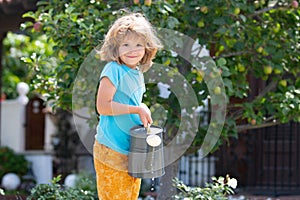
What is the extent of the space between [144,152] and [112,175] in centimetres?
24

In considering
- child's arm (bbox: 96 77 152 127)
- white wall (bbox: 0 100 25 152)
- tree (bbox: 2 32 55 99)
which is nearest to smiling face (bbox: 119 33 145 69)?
child's arm (bbox: 96 77 152 127)

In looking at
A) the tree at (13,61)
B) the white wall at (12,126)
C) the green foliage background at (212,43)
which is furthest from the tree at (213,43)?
the tree at (13,61)

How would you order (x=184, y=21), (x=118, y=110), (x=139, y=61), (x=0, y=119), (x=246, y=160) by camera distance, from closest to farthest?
1. (x=118, y=110)
2. (x=139, y=61)
3. (x=184, y=21)
4. (x=246, y=160)
5. (x=0, y=119)

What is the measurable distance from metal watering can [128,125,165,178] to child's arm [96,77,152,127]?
0.08 meters

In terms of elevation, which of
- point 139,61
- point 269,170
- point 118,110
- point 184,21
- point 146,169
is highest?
point 184,21

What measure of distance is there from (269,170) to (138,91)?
4.52m

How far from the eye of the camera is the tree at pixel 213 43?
5055mm

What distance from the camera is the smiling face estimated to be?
350cm

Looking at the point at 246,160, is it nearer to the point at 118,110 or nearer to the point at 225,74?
the point at 225,74

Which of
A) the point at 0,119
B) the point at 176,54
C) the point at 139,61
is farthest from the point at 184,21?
the point at 0,119

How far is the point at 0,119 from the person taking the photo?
985cm

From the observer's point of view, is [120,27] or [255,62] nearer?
[120,27]

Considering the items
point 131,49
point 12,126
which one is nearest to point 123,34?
point 131,49

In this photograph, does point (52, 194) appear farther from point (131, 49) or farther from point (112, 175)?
point (131, 49)
